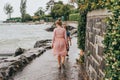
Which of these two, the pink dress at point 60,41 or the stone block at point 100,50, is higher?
the stone block at point 100,50

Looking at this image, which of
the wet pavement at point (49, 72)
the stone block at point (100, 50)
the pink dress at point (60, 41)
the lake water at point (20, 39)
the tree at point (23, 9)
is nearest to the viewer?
the stone block at point (100, 50)

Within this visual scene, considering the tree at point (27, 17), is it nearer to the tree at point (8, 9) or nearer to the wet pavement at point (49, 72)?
the tree at point (8, 9)

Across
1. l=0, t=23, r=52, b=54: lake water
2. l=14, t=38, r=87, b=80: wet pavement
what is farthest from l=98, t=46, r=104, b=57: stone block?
l=0, t=23, r=52, b=54: lake water

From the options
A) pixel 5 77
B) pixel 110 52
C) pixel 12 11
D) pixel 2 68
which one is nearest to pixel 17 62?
pixel 2 68

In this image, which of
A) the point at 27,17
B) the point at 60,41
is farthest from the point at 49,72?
the point at 27,17

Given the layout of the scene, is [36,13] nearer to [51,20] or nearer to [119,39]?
[51,20]

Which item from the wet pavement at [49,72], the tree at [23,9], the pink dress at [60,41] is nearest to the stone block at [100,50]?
the wet pavement at [49,72]

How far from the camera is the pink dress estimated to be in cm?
1142

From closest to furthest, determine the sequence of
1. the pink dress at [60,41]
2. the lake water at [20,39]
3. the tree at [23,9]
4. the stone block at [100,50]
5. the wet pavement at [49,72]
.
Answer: the stone block at [100,50] → the wet pavement at [49,72] → the pink dress at [60,41] → the lake water at [20,39] → the tree at [23,9]

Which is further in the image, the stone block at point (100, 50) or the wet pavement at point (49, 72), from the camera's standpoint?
the wet pavement at point (49, 72)

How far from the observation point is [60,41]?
37.8 ft

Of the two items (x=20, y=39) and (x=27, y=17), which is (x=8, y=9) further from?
(x=20, y=39)

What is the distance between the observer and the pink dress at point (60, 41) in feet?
37.5

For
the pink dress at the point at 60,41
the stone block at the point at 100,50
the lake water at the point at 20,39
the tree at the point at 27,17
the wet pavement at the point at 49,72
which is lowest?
the tree at the point at 27,17
